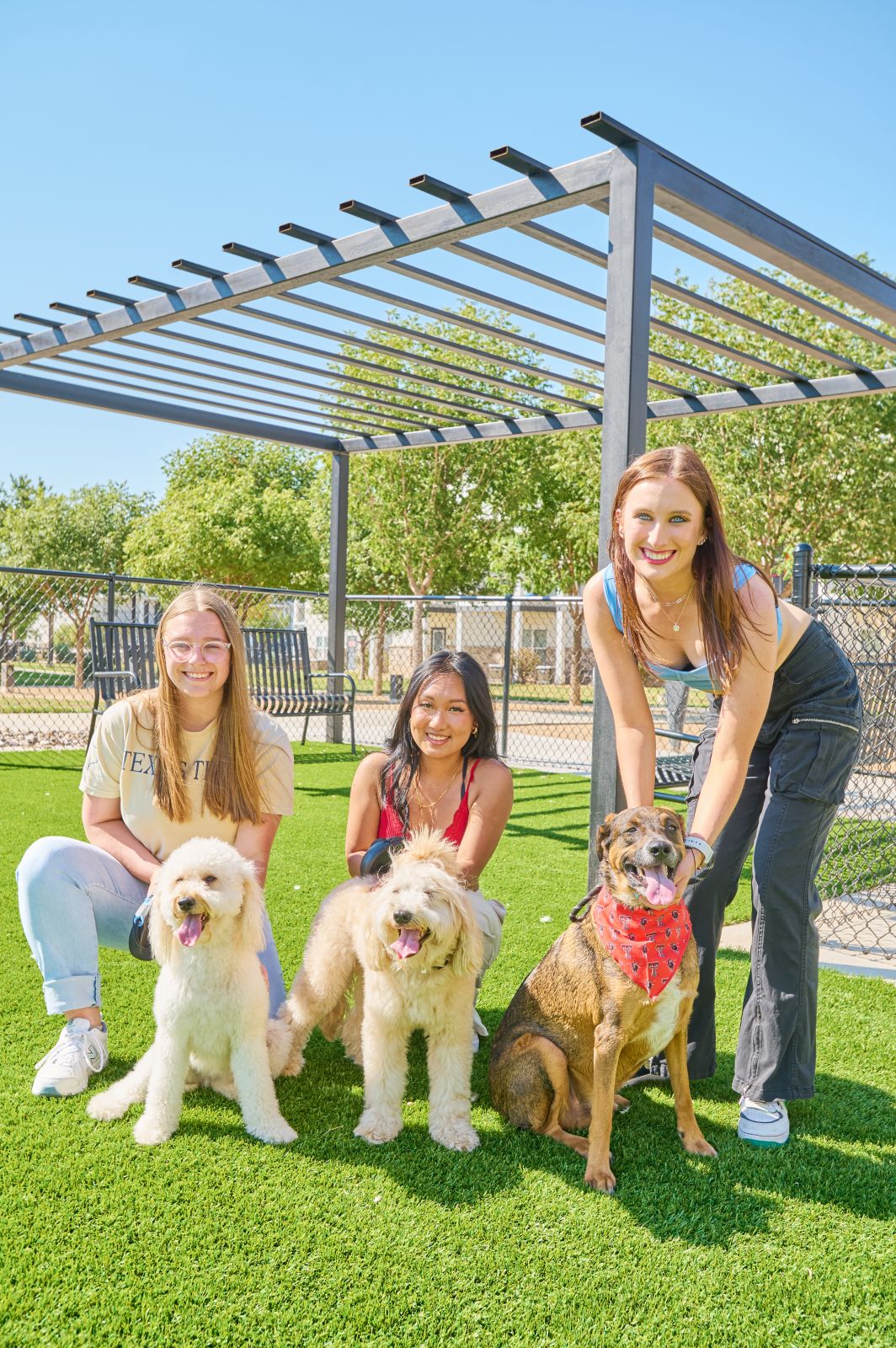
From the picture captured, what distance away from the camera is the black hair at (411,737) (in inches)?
135

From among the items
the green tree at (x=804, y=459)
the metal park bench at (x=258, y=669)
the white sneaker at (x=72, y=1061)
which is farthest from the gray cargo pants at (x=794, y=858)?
the green tree at (x=804, y=459)

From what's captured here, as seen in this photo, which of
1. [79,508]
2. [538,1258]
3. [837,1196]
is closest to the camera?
[538,1258]

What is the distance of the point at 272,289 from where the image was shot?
5.61 m

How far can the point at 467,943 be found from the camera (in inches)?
110

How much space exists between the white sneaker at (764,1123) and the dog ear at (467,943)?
0.97 meters

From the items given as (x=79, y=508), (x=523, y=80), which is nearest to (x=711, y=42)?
(x=523, y=80)

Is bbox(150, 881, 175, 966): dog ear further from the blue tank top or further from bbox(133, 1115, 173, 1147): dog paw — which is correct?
the blue tank top

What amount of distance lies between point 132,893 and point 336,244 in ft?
11.9

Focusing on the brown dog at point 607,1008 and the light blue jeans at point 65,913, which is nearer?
the brown dog at point 607,1008

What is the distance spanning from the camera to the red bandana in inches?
103

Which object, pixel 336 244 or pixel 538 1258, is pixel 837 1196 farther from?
pixel 336 244

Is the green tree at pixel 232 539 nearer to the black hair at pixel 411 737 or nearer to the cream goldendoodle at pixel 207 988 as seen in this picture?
the black hair at pixel 411 737

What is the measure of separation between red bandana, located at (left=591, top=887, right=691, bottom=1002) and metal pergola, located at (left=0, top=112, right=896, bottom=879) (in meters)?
1.30

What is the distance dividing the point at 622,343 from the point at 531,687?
1683 centimetres
